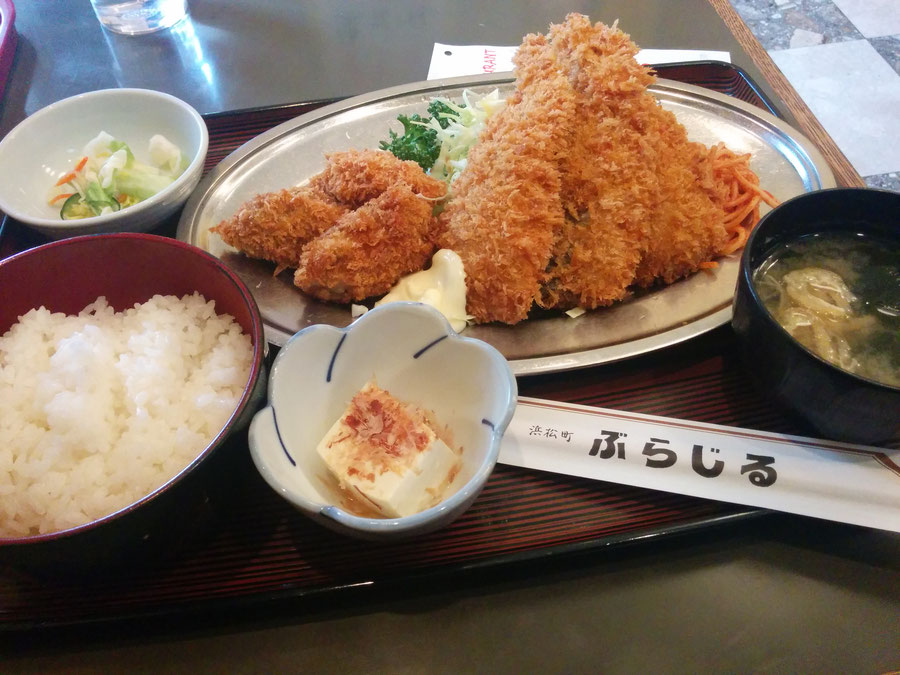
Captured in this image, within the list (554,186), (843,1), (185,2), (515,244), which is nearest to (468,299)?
(515,244)

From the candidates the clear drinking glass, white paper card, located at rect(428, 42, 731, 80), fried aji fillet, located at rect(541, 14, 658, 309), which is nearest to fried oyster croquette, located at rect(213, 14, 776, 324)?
fried aji fillet, located at rect(541, 14, 658, 309)

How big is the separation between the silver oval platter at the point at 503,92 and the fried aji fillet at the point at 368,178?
0.90 feet

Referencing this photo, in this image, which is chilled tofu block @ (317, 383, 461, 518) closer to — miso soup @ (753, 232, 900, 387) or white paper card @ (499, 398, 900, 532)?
white paper card @ (499, 398, 900, 532)

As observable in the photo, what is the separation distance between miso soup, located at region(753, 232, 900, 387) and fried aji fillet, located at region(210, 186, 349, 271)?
117 cm

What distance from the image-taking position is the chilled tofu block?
1.12 meters

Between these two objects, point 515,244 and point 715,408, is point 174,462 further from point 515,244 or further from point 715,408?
point 715,408

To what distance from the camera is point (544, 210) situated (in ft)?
5.07

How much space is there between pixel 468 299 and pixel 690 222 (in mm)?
654

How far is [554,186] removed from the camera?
1574 mm

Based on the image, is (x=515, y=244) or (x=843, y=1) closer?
(x=515, y=244)

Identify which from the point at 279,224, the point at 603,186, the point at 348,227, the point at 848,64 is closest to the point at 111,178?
the point at 279,224

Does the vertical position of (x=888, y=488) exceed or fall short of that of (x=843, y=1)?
it exceeds it

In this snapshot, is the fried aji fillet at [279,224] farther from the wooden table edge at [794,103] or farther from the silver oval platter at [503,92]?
the wooden table edge at [794,103]

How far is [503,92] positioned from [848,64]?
3.38m
